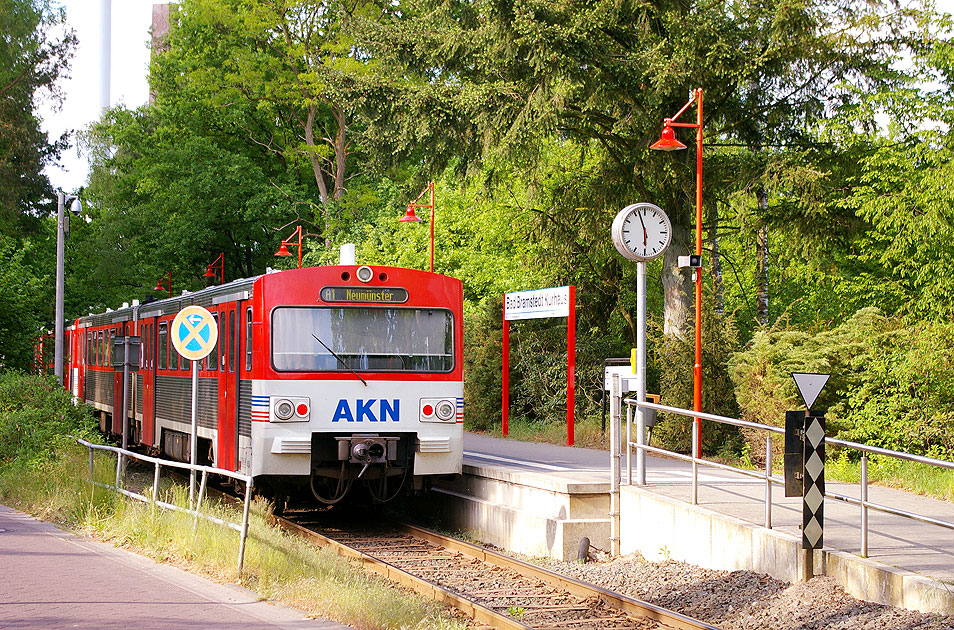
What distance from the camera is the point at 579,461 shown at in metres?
17.5

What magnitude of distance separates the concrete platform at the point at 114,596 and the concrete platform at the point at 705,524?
390cm

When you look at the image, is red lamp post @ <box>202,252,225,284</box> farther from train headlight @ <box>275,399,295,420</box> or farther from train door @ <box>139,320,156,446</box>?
train headlight @ <box>275,399,295,420</box>

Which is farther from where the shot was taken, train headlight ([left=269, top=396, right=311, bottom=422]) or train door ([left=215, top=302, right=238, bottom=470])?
train door ([left=215, top=302, right=238, bottom=470])

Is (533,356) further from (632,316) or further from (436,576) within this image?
(436,576)

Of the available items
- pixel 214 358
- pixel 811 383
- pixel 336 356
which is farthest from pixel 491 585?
pixel 214 358

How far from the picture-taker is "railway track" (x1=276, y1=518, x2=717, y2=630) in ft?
30.3

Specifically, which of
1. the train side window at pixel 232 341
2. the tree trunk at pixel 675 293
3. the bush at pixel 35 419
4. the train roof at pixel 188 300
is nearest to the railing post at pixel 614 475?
the train roof at pixel 188 300

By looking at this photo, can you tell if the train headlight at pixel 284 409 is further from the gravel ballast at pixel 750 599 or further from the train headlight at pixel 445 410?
the gravel ballast at pixel 750 599

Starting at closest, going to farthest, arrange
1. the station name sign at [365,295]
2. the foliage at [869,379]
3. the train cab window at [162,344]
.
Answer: the station name sign at [365,295]
the foliage at [869,379]
the train cab window at [162,344]

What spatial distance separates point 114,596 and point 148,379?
1245 centimetres

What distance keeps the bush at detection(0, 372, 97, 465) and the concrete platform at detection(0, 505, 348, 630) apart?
20.4 feet

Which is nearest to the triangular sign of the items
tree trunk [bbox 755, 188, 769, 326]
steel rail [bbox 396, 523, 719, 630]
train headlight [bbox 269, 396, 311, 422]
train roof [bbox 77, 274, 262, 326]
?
steel rail [bbox 396, 523, 719, 630]

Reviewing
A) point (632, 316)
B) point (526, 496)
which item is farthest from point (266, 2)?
point (526, 496)

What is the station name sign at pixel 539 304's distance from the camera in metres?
21.0
